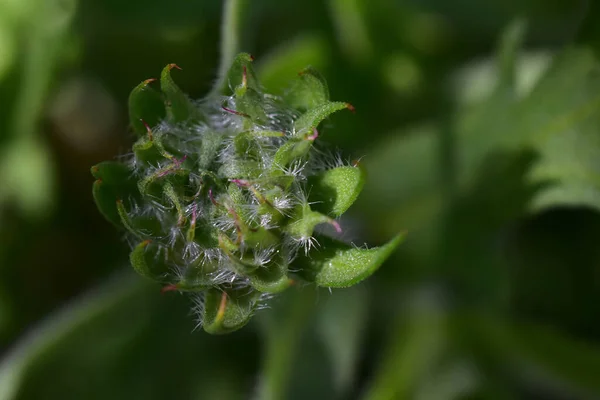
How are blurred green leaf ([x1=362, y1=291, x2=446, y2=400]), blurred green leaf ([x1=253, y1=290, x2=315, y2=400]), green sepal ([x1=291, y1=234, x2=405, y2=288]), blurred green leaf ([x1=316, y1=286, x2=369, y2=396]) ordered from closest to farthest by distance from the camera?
green sepal ([x1=291, y1=234, x2=405, y2=288])
blurred green leaf ([x1=253, y1=290, x2=315, y2=400])
blurred green leaf ([x1=316, y1=286, x2=369, y2=396])
blurred green leaf ([x1=362, y1=291, x2=446, y2=400])

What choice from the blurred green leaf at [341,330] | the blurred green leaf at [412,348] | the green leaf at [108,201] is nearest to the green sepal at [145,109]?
the green leaf at [108,201]

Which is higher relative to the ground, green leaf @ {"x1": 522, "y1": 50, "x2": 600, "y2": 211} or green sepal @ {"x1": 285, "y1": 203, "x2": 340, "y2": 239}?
green sepal @ {"x1": 285, "y1": 203, "x2": 340, "y2": 239}

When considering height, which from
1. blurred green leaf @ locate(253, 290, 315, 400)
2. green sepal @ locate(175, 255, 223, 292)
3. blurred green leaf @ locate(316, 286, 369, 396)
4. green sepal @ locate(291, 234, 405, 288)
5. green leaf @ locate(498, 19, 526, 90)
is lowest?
blurred green leaf @ locate(316, 286, 369, 396)

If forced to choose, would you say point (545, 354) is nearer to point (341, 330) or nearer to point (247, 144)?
point (341, 330)

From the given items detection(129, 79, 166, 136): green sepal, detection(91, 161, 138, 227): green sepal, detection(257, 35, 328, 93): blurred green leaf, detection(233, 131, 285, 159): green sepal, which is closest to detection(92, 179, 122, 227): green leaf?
detection(91, 161, 138, 227): green sepal

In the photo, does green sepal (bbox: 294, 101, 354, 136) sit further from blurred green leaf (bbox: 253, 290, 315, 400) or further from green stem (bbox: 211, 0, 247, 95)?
blurred green leaf (bbox: 253, 290, 315, 400)

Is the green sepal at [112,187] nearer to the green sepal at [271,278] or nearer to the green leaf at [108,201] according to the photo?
the green leaf at [108,201]

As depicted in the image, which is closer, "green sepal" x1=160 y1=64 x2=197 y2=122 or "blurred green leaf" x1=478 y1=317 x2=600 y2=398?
"green sepal" x1=160 y1=64 x2=197 y2=122

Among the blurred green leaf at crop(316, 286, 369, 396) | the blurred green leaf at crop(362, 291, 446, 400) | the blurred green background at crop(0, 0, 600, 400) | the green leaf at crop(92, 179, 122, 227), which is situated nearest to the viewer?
the green leaf at crop(92, 179, 122, 227)
